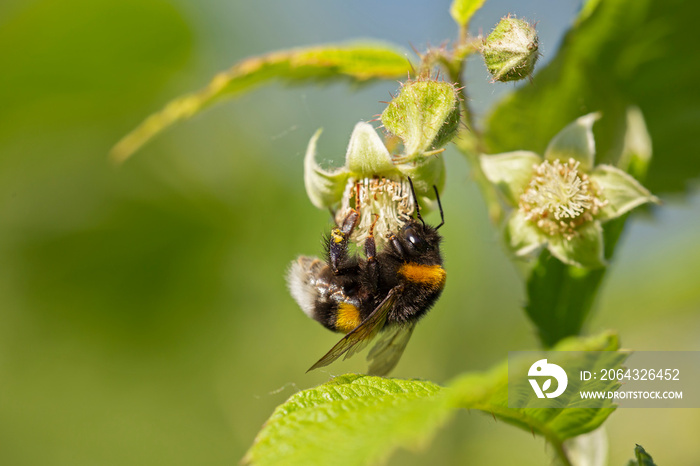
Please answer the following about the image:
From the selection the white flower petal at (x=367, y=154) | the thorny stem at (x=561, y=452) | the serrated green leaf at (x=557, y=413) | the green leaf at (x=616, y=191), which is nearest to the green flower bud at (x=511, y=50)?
the white flower petal at (x=367, y=154)

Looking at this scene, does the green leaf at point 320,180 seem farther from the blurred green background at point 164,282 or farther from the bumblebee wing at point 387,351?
the blurred green background at point 164,282

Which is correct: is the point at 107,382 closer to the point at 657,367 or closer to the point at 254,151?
the point at 254,151

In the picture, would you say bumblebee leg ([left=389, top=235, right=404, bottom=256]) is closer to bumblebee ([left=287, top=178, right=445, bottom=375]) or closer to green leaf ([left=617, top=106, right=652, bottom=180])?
bumblebee ([left=287, top=178, right=445, bottom=375])

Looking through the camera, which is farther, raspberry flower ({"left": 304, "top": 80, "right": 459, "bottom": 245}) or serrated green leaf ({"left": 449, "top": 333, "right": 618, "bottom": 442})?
raspberry flower ({"left": 304, "top": 80, "right": 459, "bottom": 245})

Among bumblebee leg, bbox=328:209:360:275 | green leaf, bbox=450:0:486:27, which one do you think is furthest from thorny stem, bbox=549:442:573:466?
green leaf, bbox=450:0:486:27

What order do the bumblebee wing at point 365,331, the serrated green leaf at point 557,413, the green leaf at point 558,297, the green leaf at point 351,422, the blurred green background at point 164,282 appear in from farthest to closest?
the blurred green background at point 164,282 → the green leaf at point 558,297 → the bumblebee wing at point 365,331 → the serrated green leaf at point 557,413 → the green leaf at point 351,422

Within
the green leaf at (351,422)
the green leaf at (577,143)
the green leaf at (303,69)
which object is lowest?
the green leaf at (351,422)

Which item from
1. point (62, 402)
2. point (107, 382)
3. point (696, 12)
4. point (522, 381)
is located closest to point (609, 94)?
point (696, 12)
